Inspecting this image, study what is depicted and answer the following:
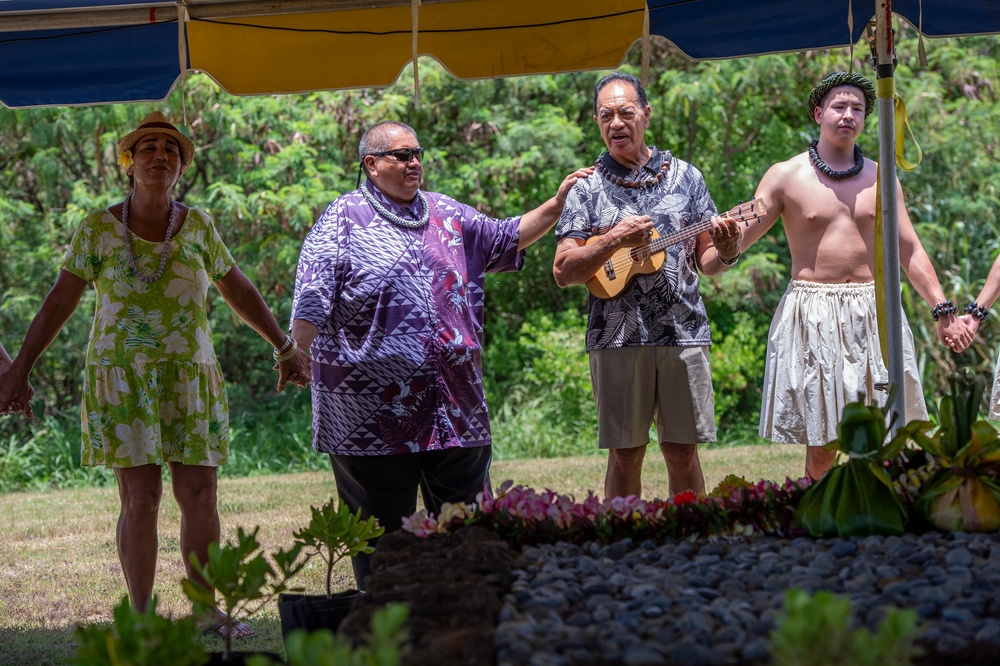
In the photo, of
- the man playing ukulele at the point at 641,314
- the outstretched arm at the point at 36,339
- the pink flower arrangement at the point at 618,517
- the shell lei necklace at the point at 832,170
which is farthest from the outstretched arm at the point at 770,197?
the outstretched arm at the point at 36,339

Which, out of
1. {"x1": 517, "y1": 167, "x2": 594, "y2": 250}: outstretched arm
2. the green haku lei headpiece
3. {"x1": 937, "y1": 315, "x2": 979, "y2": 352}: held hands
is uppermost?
the green haku lei headpiece

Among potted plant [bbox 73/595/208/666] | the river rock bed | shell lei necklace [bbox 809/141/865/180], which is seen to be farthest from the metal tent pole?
potted plant [bbox 73/595/208/666]

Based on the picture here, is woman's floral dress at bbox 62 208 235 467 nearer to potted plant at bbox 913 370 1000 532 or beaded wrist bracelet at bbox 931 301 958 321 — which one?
potted plant at bbox 913 370 1000 532

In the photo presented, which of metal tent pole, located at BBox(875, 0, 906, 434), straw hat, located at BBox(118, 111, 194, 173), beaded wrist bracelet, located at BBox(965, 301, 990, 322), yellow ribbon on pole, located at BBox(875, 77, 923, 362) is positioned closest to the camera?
metal tent pole, located at BBox(875, 0, 906, 434)

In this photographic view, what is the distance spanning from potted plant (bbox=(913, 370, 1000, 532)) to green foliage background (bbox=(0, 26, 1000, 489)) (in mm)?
7597

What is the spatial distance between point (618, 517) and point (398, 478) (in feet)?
5.52

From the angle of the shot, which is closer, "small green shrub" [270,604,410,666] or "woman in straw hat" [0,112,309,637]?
"small green shrub" [270,604,410,666]

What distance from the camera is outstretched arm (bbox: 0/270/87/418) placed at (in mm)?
3846

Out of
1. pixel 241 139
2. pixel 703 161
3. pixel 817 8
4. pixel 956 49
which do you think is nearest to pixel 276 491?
pixel 241 139

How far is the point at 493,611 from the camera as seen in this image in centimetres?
193

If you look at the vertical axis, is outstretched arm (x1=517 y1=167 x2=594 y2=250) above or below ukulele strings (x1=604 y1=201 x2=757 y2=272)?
above

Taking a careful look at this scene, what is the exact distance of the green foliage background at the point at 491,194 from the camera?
10.4m

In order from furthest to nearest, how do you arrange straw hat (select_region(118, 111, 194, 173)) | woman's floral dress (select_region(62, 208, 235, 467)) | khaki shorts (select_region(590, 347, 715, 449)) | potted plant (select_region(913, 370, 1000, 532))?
1. khaki shorts (select_region(590, 347, 715, 449))
2. straw hat (select_region(118, 111, 194, 173))
3. woman's floral dress (select_region(62, 208, 235, 467))
4. potted plant (select_region(913, 370, 1000, 532))

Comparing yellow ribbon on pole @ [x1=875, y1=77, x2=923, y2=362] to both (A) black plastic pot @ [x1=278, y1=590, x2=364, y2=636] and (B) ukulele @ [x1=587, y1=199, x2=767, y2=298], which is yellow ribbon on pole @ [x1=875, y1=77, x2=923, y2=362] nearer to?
(B) ukulele @ [x1=587, y1=199, x2=767, y2=298]
